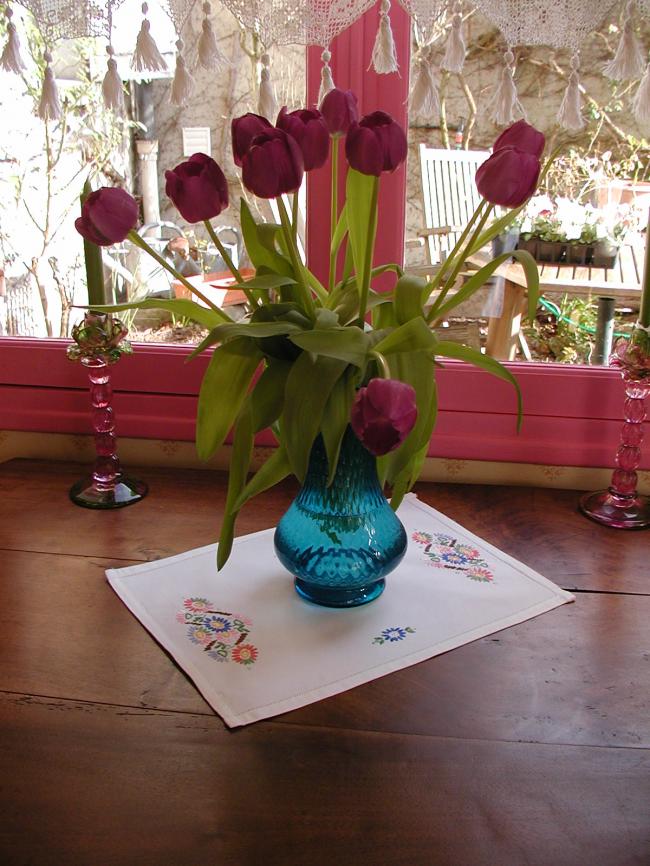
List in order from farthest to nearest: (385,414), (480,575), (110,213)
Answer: (480,575) → (110,213) → (385,414)

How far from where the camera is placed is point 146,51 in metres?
1.00

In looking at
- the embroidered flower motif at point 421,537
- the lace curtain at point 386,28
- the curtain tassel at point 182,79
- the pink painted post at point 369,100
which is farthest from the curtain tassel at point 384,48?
the embroidered flower motif at point 421,537

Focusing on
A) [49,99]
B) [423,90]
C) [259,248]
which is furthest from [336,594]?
[49,99]

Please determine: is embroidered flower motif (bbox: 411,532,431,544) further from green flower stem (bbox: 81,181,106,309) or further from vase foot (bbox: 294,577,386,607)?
green flower stem (bbox: 81,181,106,309)

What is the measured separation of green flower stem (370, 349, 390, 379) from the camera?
2.22 feet

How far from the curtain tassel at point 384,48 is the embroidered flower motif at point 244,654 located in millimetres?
698

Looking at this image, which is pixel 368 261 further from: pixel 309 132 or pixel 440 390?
pixel 440 390

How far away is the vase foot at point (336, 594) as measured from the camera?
0.87 meters

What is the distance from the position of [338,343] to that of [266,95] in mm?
530

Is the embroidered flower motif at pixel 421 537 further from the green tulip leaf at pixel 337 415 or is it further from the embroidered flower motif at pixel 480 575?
the green tulip leaf at pixel 337 415

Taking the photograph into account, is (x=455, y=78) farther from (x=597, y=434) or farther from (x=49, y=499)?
(x=49, y=499)

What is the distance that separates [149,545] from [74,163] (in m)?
0.63

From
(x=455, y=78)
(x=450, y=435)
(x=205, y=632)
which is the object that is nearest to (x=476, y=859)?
(x=205, y=632)

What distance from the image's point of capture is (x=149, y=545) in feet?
3.38
